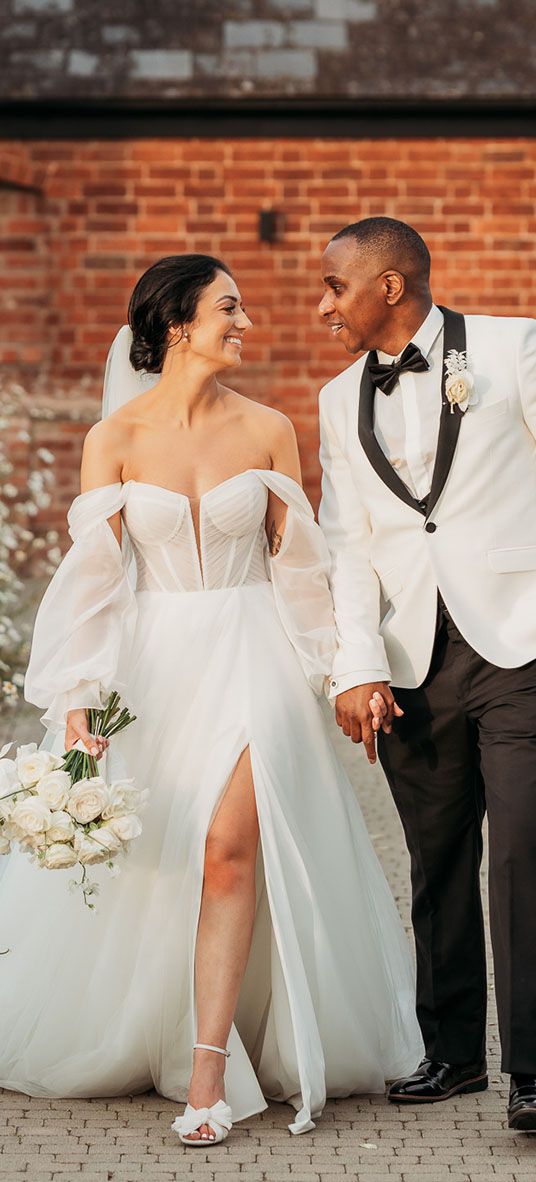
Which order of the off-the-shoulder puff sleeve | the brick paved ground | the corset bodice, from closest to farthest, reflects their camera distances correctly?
the brick paved ground < the off-the-shoulder puff sleeve < the corset bodice

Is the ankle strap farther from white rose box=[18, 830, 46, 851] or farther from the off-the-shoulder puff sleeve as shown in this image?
the off-the-shoulder puff sleeve

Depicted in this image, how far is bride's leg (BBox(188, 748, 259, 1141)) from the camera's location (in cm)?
374

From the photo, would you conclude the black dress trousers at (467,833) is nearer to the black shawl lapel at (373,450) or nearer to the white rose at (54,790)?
the black shawl lapel at (373,450)

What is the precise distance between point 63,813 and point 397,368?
1.31 m

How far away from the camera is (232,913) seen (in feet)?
12.5

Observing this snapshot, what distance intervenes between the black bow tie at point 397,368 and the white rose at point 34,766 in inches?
46.6

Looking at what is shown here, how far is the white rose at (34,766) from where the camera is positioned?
12.2 ft

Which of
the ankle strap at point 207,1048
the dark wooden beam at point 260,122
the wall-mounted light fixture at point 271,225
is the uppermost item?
the dark wooden beam at point 260,122

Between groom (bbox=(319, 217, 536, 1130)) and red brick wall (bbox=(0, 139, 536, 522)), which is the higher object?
red brick wall (bbox=(0, 139, 536, 522))

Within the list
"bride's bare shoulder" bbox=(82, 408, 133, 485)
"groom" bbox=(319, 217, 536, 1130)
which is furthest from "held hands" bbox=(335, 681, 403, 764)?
"bride's bare shoulder" bbox=(82, 408, 133, 485)

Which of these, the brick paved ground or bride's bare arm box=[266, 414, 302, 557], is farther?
bride's bare arm box=[266, 414, 302, 557]

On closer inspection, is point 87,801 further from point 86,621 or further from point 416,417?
point 416,417

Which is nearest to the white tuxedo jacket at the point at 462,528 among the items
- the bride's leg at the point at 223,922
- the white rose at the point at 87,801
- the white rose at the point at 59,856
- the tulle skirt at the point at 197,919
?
the tulle skirt at the point at 197,919

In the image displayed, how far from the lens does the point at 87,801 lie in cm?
368
